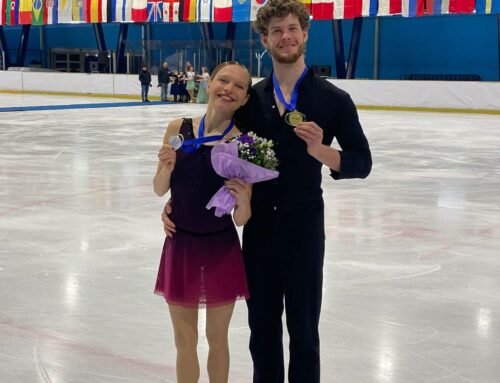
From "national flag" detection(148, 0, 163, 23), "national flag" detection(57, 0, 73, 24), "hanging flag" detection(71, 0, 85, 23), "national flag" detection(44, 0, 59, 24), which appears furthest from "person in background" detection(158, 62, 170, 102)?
"national flag" detection(44, 0, 59, 24)

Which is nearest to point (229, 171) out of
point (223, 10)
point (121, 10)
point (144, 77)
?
point (144, 77)

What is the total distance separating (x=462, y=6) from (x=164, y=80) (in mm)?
10465

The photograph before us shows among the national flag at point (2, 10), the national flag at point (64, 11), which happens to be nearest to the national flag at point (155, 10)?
the national flag at point (64, 11)

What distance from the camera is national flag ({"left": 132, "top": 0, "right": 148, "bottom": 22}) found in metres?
31.3

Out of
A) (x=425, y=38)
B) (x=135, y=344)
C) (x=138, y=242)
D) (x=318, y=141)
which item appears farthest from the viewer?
(x=425, y=38)

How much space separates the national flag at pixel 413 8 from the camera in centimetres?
2483

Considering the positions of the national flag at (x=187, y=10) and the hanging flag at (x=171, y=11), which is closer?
the national flag at (x=187, y=10)

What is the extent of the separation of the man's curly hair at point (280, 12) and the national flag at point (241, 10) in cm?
2634

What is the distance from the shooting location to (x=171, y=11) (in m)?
30.5

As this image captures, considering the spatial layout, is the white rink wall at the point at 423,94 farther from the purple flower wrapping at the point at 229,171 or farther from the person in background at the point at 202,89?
the purple flower wrapping at the point at 229,171

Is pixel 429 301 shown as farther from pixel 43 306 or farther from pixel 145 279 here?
pixel 43 306

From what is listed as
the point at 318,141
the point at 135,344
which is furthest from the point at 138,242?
the point at 318,141

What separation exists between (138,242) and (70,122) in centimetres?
1301

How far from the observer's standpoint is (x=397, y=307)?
4.59 metres
